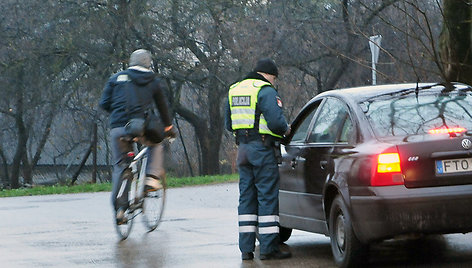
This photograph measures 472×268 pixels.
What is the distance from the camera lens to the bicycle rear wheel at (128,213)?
1098 centimetres

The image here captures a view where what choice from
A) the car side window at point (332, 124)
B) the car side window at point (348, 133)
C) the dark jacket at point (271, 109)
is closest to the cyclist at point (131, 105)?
the dark jacket at point (271, 109)

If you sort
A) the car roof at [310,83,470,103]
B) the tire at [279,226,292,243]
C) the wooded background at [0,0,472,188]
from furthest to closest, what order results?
the wooded background at [0,0,472,188]
the tire at [279,226,292,243]
the car roof at [310,83,470,103]

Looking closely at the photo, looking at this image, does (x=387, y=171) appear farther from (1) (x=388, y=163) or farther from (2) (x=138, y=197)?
(2) (x=138, y=197)

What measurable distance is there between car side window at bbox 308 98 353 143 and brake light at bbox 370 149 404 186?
694 mm

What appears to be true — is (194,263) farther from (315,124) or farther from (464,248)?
(464,248)

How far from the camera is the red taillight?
7.86 metres

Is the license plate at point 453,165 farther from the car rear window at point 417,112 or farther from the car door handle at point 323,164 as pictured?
the car door handle at point 323,164

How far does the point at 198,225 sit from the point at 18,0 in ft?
76.9

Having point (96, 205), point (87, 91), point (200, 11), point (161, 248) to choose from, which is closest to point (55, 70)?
point (87, 91)

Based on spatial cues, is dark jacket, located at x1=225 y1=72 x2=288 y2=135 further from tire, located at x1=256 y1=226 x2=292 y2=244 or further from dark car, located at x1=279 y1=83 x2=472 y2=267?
tire, located at x1=256 y1=226 x2=292 y2=244

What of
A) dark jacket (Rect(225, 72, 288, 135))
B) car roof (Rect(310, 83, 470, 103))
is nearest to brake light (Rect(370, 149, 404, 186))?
car roof (Rect(310, 83, 470, 103))

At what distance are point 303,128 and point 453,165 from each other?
2187 mm

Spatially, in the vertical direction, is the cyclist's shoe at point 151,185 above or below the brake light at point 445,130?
below

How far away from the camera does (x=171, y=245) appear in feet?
34.1
